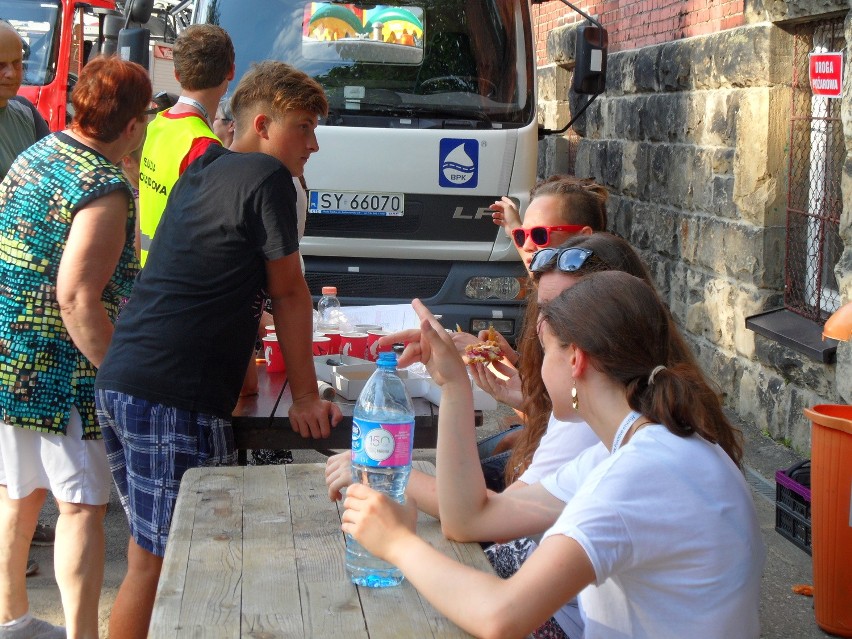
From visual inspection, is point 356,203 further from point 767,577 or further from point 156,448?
point 156,448

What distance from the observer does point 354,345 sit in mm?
4039

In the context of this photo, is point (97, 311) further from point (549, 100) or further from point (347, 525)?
point (549, 100)

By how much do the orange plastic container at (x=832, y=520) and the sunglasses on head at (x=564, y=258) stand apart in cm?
157

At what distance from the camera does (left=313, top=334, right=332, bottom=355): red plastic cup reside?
13.3 feet

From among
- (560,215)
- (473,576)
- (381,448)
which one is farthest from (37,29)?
(473,576)

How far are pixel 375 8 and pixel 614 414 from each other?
4984 mm

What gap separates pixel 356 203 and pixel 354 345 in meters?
2.79

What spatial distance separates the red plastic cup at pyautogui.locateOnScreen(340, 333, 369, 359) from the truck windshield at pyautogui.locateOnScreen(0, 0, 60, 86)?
25.8 feet

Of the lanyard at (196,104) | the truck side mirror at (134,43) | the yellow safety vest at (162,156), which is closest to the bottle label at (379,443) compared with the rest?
the yellow safety vest at (162,156)

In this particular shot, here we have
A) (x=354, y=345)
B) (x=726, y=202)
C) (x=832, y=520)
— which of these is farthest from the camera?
(x=726, y=202)

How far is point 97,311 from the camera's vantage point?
338 cm

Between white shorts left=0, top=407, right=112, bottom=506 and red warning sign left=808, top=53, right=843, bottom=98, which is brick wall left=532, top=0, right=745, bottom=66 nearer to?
red warning sign left=808, top=53, right=843, bottom=98

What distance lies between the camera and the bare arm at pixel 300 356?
3197mm

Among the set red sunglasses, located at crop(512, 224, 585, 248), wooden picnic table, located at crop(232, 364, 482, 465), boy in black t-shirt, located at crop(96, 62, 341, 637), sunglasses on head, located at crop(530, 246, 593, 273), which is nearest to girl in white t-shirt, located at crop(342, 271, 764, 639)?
sunglasses on head, located at crop(530, 246, 593, 273)
